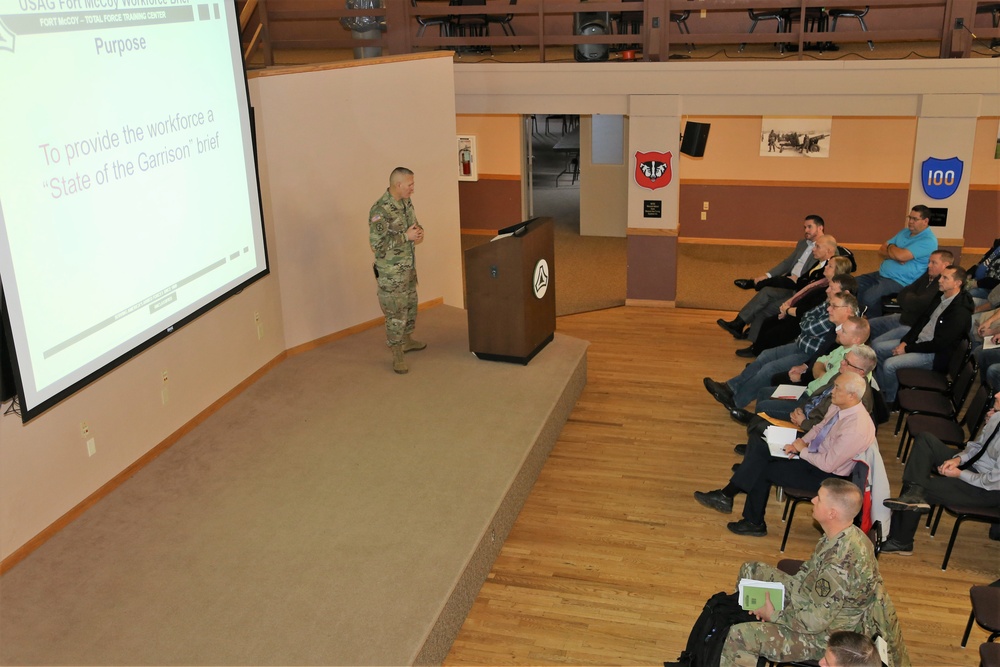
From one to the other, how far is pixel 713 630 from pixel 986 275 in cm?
515

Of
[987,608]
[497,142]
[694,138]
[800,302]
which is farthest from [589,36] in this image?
[987,608]

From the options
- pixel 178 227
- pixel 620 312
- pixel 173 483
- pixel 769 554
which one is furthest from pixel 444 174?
Result: pixel 769 554

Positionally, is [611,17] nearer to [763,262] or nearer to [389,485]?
[763,262]

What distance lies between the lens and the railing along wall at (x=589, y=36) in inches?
338

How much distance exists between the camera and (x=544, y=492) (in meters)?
6.12

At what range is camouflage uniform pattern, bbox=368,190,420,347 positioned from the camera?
22.3 feet

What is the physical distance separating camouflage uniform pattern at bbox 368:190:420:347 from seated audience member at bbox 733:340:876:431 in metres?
2.86

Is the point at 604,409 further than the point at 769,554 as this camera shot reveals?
Yes

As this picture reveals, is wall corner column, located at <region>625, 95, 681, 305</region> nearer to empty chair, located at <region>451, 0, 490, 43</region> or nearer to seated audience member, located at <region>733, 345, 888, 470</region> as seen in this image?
empty chair, located at <region>451, 0, 490, 43</region>

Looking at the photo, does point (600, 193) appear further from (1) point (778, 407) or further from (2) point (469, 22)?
(1) point (778, 407)

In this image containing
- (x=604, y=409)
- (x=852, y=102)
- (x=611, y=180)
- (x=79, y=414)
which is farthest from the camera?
(x=611, y=180)

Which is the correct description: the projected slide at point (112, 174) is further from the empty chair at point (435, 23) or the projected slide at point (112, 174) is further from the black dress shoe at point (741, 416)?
the empty chair at point (435, 23)

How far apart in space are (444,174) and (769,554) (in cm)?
513

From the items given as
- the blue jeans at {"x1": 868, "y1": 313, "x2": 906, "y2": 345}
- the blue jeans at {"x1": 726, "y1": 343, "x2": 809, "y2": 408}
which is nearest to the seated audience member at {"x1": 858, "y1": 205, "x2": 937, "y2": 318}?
the blue jeans at {"x1": 868, "y1": 313, "x2": 906, "y2": 345}
